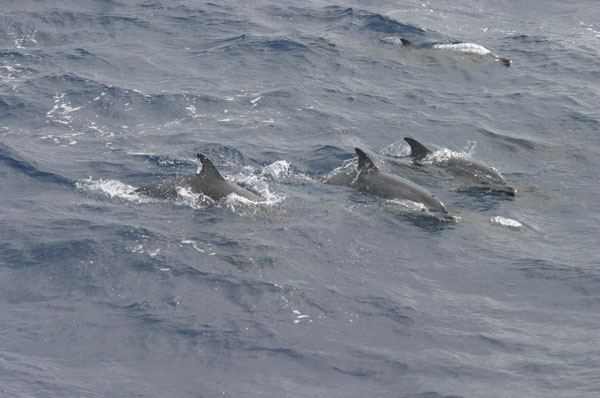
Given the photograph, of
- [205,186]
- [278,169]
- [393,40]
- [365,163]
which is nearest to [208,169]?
[205,186]

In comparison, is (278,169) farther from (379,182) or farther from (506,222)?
(506,222)

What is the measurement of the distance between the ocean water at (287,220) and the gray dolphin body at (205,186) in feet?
1.03

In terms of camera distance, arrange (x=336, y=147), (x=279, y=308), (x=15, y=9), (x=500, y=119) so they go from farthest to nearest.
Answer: (x=15, y=9)
(x=500, y=119)
(x=336, y=147)
(x=279, y=308)

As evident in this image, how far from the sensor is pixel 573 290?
15.6m

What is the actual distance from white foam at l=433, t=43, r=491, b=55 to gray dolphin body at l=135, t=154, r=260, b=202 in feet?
53.6

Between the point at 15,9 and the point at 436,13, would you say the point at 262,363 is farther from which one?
the point at 436,13

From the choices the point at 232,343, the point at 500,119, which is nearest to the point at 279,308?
the point at 232,343

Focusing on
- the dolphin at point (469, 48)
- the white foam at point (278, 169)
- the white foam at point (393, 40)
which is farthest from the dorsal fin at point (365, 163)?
the white foam at point (393, 40)

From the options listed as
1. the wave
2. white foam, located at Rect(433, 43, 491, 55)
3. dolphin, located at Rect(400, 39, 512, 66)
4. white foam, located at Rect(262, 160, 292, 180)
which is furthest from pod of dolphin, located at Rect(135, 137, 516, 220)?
white foam, located at Rect(433, 43, 491, 55)

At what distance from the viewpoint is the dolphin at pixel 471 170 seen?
787 inches

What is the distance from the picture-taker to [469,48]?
105 ft

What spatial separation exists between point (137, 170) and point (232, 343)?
8.56 m

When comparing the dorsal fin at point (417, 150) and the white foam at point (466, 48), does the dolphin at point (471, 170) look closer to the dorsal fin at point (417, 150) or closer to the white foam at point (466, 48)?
the dorsal fin at point (417, 150)

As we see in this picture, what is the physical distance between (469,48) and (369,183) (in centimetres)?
1460
